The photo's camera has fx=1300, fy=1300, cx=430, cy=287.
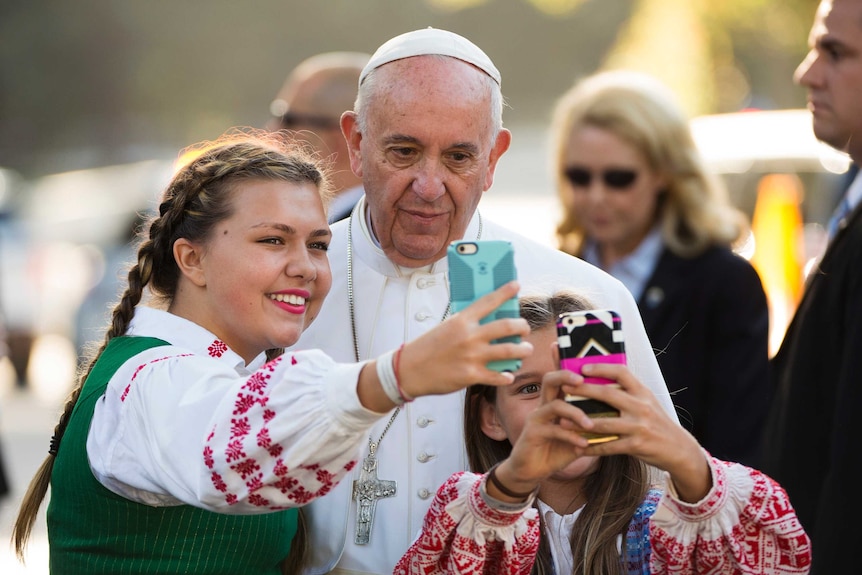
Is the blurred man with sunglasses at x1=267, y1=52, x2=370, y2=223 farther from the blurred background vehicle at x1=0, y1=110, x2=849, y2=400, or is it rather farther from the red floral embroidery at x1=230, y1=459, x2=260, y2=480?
the red floral embroidery at x1=230, y1=459, x2=260, y2=480

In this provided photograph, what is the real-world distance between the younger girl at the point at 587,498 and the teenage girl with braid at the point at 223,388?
12.8 inches

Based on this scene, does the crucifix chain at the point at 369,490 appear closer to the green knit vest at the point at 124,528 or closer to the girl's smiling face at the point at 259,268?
the green knit vest at the point at 124,528

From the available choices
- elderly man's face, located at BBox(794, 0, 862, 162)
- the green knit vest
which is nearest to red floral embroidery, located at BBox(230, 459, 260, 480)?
the green knit vest

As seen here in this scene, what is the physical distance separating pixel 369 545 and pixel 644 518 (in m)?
0.77

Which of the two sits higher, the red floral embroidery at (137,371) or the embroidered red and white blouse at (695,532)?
the red floral embroidery at (137,371)

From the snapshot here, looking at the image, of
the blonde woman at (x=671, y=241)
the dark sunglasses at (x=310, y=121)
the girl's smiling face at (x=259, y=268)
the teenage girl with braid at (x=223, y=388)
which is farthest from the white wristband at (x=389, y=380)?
the dark sunglasses at (x=310, y=121)

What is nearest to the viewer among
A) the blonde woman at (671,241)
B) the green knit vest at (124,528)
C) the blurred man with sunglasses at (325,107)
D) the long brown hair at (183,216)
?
the green knit vest at (124,528)

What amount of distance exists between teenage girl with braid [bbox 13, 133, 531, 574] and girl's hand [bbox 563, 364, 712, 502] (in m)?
0.25

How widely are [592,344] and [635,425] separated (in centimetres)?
18

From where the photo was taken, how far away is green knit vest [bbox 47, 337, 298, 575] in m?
2.89

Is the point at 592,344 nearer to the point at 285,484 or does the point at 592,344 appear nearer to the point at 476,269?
the point at 476,269

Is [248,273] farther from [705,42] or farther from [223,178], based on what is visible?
[705,42]

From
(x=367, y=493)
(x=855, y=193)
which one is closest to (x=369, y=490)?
(x=367, y=493)

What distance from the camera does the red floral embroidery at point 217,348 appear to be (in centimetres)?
307
